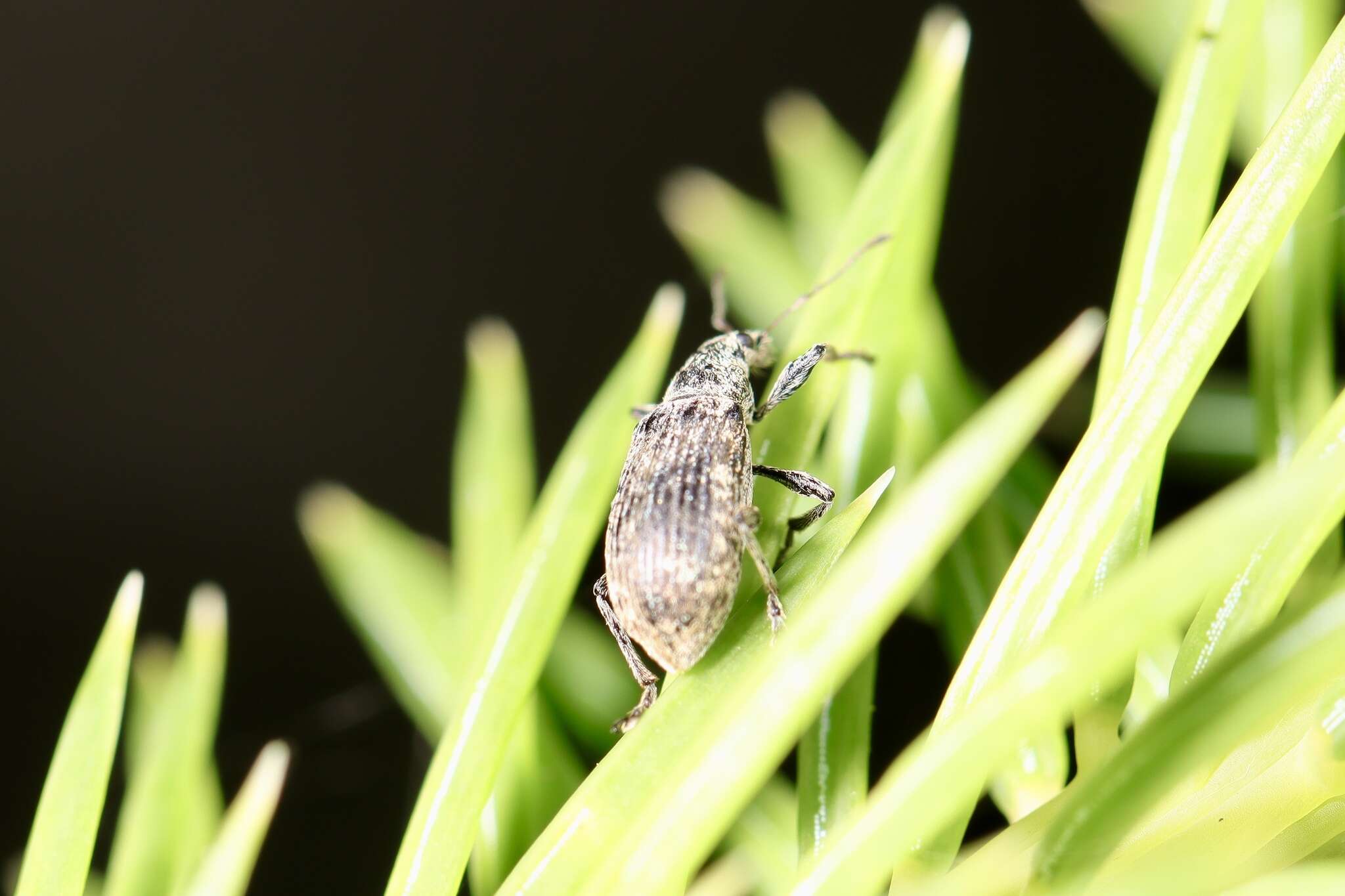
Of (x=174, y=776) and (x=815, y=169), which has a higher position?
(x=815, y=169)

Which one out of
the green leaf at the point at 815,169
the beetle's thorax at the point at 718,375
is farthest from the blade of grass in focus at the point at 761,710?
the beetle's thorax at the point at 718,375

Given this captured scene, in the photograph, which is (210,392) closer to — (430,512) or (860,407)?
(430,512)

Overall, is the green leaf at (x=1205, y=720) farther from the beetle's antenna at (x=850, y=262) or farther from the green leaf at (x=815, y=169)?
the green leaf at (x=815, y=169)

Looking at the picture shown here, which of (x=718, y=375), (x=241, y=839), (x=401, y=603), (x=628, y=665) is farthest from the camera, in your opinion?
(x=718, y=375)

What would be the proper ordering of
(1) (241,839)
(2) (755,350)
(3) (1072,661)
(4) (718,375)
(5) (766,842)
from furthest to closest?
(2) (755,350)
(4) (718,375)
(5) (766,842)
(1) (241,839)
(3) (1072,661)

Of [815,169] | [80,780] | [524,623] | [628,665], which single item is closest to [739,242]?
[815,169]

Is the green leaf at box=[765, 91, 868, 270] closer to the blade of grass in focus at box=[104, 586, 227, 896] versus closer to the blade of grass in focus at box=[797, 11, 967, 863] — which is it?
the blade of grass in focus at box=[797, 11, 967, 863]

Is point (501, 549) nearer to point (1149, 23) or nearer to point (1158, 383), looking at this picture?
point (1158, 383)

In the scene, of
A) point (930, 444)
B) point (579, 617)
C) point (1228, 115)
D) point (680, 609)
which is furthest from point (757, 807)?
point (1228, 115)
